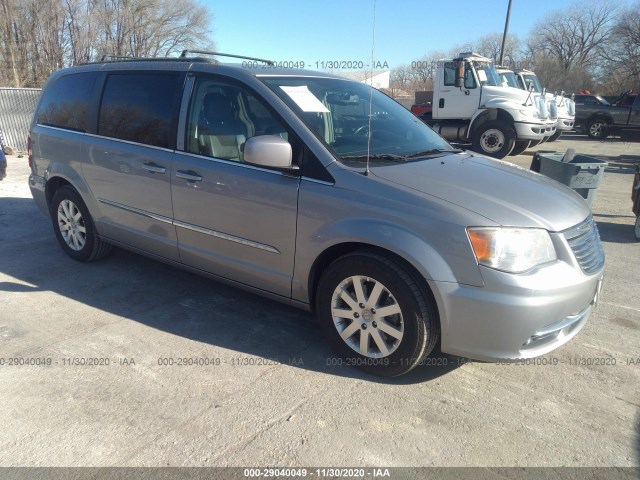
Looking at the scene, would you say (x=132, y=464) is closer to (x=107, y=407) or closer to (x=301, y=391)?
(x=107, y=407)

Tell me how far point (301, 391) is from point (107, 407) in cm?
110

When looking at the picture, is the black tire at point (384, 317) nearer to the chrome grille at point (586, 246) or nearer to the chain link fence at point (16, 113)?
the chrome grille at point (586, 246)

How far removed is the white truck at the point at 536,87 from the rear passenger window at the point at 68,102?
40.5 feet

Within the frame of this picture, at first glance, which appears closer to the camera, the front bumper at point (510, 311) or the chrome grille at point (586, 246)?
the front bumper at point (510, 311)

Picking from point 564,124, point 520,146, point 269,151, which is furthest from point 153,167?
point 564,124

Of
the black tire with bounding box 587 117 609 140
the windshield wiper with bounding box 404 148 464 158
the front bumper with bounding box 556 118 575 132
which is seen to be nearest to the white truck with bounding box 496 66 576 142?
the front bumper with bounding box 556 118 575 132

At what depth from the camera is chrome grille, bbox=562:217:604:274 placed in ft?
9.25

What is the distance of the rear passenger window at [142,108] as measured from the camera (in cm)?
380

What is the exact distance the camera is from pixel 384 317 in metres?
2.92

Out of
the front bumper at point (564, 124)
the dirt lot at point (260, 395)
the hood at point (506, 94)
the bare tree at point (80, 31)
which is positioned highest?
the bare tree at point (80, 31)

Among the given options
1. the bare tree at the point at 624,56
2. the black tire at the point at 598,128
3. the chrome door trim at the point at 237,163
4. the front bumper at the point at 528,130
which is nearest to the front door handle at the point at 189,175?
the chrome door trim at the point at 237,163

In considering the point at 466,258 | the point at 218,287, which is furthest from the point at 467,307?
the point at 218,287

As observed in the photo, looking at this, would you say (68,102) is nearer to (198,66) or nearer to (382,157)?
(198,66)

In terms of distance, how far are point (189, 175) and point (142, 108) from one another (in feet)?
2.97
